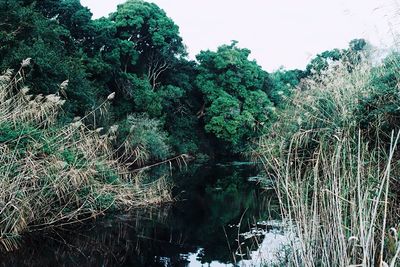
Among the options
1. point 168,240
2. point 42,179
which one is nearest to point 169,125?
point 42,179

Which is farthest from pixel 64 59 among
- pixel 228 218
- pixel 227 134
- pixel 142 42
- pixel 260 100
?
pixel 260 100

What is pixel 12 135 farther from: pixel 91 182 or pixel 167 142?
pixel 167 142

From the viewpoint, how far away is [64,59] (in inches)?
503

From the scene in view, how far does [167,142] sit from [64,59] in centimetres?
720

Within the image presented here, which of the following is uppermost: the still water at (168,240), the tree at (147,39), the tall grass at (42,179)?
the tree at (147,39)

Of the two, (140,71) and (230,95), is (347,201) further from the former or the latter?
(230,95)

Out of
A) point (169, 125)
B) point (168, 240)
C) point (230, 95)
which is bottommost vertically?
point (168, 240)

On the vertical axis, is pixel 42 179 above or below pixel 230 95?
below

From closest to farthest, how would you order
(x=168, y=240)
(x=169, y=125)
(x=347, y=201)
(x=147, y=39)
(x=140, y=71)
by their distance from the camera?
1. (x=347, y=201)
2. (x=168, y=240)
3. (x=169, y=125)
4. (x=147, y=39)
5. (x=140, y=71)

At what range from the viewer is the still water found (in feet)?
16.5

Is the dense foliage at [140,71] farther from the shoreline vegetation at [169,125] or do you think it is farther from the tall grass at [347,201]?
the tall grass at [347,201]

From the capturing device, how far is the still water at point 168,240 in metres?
5.02

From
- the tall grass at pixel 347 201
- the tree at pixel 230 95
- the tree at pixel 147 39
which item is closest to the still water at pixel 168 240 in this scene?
the tall grass at pixel 347 201

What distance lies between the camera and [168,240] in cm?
614
